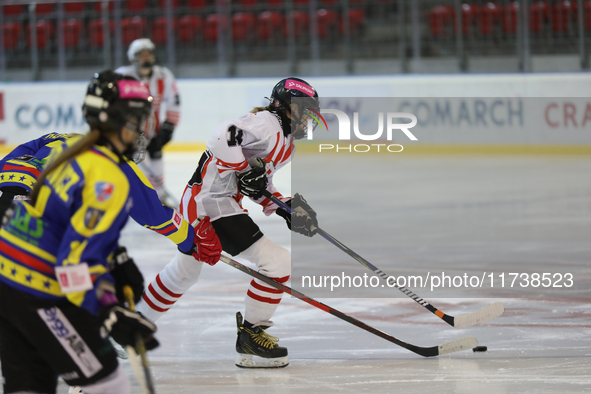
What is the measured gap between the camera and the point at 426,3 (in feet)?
32.6

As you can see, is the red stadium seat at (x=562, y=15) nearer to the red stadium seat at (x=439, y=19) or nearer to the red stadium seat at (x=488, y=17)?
the red stadium seat at (x=488, y=17)

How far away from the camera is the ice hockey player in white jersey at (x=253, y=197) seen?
9.86ft

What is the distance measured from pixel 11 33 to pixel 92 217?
399 inches

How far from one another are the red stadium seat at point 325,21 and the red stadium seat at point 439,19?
1366 mm

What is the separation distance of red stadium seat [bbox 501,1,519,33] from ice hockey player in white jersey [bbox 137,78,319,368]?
7.16 m

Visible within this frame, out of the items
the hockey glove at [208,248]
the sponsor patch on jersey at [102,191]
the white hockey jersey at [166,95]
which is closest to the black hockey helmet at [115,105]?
the sponsor patch on jersey at [102,191]

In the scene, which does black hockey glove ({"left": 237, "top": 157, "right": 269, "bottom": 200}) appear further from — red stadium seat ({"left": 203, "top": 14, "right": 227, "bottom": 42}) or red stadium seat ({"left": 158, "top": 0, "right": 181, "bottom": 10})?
red stadium seat ({"left": 158, "top": 0, "right": 181, "bottom": 10})

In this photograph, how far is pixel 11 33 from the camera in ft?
35.7

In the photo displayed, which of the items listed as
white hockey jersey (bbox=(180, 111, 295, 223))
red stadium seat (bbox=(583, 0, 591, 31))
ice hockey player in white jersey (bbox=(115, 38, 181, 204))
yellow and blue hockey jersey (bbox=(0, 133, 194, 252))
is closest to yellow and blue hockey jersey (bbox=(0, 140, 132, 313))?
yellow and blue hockey jersey (bbox=(0, 133, 194, 252))

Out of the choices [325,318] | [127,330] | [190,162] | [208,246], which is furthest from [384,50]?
[127,330]

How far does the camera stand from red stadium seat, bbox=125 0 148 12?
36.0 feet

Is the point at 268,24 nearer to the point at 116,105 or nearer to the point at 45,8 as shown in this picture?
the point at 45,8

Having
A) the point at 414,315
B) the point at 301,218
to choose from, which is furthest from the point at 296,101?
the point at 414,315

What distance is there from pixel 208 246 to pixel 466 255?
257 centimetres
